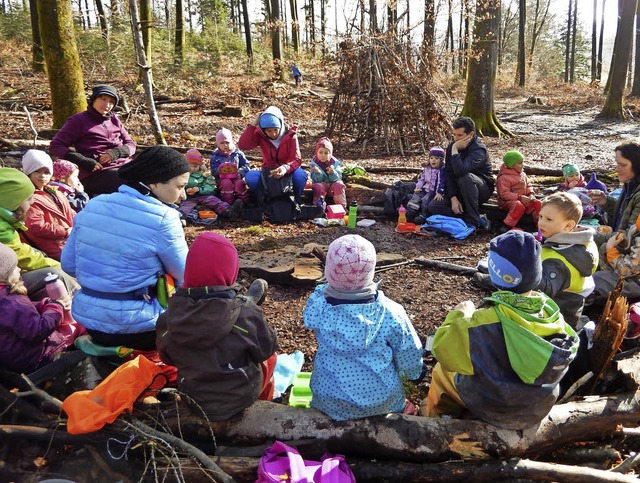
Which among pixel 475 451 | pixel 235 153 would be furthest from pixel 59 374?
pixel 235 153

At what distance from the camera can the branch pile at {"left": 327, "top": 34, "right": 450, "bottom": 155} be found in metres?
10.8

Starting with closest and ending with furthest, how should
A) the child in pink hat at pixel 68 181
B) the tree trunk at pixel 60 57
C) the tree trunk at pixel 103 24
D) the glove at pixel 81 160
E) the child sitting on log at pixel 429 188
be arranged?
the child in pink hat at pixel 68 181 < the glove at pixel 81 160 < the child sitting on log at pixel 429 188 < the tree trunk at pixel 60 57 < the tree trunk at pixel 103 24

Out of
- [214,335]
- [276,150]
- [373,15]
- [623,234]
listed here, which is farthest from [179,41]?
[214,335]

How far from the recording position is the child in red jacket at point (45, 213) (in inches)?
171

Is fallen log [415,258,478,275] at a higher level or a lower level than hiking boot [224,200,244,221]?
lower

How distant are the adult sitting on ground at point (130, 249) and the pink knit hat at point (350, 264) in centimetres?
113

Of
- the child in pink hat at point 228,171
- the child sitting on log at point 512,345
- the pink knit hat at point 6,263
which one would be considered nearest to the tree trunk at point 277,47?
the child in pink hat at point 228,171

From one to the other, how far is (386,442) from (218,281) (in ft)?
3.98

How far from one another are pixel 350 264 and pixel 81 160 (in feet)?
15.7

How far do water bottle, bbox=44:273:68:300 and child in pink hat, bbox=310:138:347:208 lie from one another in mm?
4228

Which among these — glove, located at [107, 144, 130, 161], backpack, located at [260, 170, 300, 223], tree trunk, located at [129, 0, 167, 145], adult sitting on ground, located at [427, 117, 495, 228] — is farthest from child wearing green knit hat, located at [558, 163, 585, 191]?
tree trunk, located at [129, 0, 167, 145]

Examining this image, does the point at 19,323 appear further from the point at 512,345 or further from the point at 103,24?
the point at 103,24

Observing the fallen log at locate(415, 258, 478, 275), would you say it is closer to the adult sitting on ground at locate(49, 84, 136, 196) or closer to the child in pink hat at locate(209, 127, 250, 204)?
the child in pink hat at locate(209, 127, 250, 204)

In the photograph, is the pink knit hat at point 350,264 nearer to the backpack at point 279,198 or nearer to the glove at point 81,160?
the backpack at point 279,198
